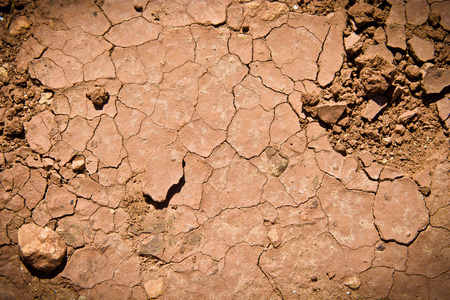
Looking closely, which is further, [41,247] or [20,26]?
[20,26]

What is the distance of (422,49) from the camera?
2266mm

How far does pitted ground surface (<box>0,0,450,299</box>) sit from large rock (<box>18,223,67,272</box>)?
0.28ft

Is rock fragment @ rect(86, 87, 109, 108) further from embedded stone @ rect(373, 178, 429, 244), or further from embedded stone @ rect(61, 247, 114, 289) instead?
embedded stone @ rect(373, 178, 429, 244)

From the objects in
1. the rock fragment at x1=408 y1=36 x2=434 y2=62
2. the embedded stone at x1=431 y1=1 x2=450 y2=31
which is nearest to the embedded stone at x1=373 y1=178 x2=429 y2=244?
the rock fragment at x1=408 y1=36 x2=434 y2=62

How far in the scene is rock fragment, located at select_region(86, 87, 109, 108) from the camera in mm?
2291

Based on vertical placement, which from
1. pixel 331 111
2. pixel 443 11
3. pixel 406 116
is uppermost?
pixel 443 11

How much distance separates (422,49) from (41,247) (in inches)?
138

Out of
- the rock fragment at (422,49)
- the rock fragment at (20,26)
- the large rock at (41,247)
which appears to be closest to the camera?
the large rock at (41,247)

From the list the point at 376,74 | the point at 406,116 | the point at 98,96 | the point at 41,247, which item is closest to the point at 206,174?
the point at 98,96

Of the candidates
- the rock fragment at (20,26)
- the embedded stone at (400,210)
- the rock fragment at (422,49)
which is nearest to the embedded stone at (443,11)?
the rock fragment at (422,49)

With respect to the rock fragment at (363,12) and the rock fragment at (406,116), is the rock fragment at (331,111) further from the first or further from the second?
the rock fragment at (363,12)

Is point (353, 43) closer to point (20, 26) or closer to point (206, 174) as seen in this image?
point (206, 174)

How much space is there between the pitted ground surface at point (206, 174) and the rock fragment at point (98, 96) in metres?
0.03

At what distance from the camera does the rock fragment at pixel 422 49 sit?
2260 mm
